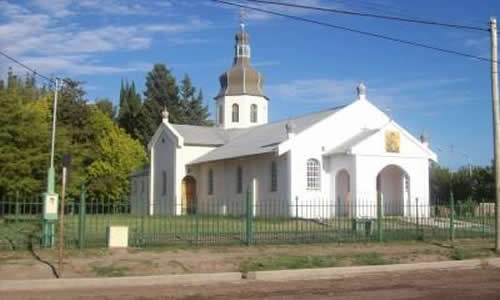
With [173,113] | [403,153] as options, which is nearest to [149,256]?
[403,153]

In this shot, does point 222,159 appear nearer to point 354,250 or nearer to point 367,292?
point 354,250

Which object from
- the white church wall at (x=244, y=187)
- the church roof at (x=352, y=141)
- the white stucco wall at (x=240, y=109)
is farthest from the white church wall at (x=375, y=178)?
the white stucco wall at (x=240, y=109)

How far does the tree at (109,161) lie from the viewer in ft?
186

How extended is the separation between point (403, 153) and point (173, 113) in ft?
152

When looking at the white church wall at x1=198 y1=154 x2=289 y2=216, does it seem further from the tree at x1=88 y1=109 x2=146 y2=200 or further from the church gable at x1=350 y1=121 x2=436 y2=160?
the tree at x1=88 y1=109 x2=146 y2=200

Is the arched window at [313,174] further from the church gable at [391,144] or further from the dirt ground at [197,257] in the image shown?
the dirt ground at [197,257]

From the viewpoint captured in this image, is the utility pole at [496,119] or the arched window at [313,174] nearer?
the utility pole at [496,119]

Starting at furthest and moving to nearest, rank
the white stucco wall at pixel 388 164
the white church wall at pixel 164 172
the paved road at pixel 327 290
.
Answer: the white church wall at pixel 164 172
the white stucco wall at pixel 388 164
the paved road at pixel 327 290

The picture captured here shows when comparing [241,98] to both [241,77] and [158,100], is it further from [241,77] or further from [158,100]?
[158,100]

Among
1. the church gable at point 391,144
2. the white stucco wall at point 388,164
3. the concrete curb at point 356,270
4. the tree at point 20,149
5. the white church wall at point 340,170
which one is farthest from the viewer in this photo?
the church gable at point 391,144

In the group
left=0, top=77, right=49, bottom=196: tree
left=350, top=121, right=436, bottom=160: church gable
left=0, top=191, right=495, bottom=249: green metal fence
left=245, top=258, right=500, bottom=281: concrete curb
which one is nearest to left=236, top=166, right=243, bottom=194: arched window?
left=0, top=191, right=495, bottom=249: green metal fence

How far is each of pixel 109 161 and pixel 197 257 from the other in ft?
143

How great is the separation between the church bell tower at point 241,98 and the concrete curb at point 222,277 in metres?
31.5

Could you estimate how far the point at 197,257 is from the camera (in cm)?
1664
